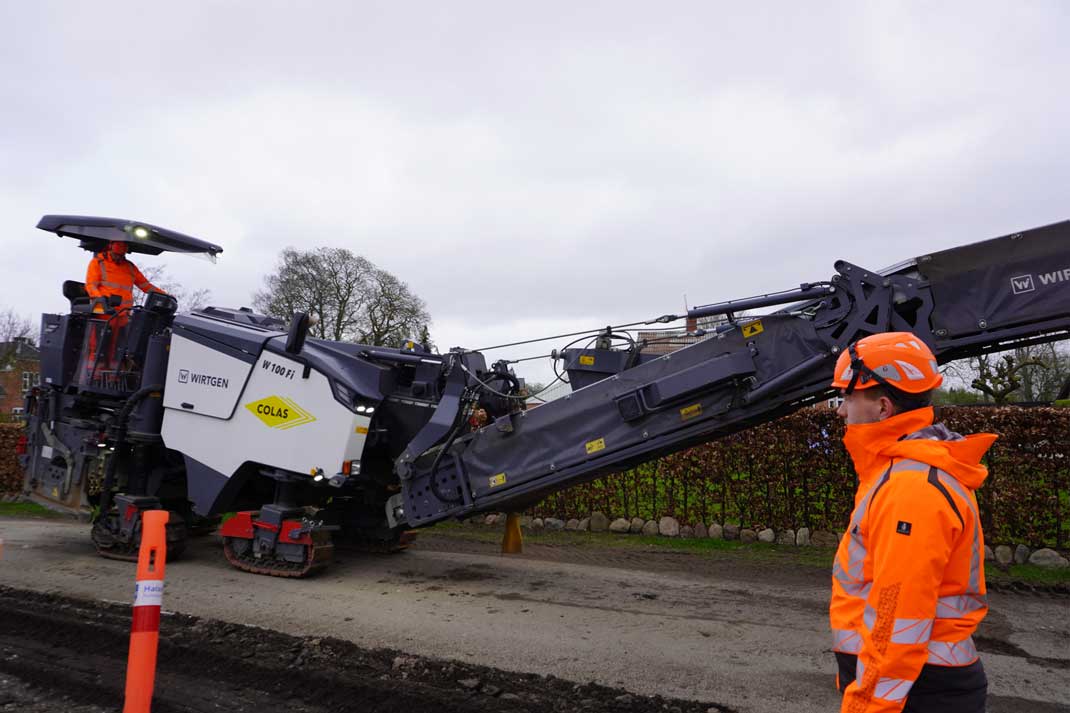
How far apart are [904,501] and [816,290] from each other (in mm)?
3505

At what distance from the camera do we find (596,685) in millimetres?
4160

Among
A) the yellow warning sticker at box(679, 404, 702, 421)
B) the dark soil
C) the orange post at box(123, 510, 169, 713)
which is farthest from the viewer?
the yellow warning sticker at box(679, 404, 702, 421)

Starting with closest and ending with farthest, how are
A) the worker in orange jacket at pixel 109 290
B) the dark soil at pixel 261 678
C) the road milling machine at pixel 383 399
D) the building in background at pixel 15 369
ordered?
the dark soil at pixel 261 678, the road milling machine at pixel 383 399, the worker in orange jacket at pixel 109 290, the building in background at pixel 15 369

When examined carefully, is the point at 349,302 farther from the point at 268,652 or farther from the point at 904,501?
the point at 904,501

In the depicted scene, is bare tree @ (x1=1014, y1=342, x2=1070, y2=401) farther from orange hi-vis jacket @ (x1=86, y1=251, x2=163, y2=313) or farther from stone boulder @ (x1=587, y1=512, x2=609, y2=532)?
orange hi-vis jacket @ (x1=86, y1=251, x2=163, y2=313)

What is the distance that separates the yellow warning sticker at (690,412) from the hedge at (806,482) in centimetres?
364

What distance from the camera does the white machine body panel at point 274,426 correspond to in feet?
22.2

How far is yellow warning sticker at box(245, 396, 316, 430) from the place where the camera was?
22.7ft

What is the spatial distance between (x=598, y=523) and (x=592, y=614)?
13.7ft

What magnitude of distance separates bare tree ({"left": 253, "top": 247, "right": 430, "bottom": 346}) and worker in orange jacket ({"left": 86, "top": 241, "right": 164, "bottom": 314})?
2512cm

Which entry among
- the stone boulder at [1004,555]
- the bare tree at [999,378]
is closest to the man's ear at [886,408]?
the stone boulder at [1004,555]

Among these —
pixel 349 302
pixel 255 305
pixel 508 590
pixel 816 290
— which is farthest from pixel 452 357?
pixel 255 305

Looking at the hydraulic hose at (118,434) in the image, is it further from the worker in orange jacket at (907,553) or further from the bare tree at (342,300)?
the bare tree at (342,300)

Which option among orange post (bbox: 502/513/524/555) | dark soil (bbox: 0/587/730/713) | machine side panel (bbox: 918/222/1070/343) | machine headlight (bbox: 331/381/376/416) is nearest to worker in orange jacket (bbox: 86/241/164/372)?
machine headlight (bbox: 331/381/376/416)
